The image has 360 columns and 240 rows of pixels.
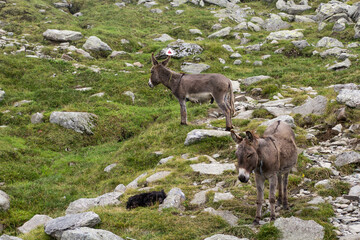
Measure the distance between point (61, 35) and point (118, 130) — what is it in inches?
618

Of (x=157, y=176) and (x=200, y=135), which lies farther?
(x=200, y=135)

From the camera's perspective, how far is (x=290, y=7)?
44.2 metres

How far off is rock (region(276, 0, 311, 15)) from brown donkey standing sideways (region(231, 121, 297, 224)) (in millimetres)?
39705

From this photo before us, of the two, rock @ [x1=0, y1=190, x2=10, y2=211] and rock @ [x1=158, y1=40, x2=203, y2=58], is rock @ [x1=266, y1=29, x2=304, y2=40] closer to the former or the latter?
rock @ [x1=158, y1=40, x2=203, y2=58]

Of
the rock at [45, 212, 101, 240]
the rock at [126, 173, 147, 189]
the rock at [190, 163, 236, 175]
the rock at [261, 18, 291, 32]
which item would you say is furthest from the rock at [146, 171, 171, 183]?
the rock at [261, 18, 291, 32]

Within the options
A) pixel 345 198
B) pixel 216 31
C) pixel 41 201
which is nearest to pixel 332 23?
pixel 216 31

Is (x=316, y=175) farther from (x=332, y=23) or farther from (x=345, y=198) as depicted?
(x=332, y=23)

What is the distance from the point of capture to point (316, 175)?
996 centimetres

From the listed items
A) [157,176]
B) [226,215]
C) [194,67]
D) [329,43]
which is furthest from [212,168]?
[329,43]

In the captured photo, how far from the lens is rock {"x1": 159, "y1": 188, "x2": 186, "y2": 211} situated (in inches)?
360

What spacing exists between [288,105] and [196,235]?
11030 millimetres

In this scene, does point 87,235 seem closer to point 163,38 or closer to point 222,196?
point 222,196

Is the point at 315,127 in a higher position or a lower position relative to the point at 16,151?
higher

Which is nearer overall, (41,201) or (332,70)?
(41,201)
